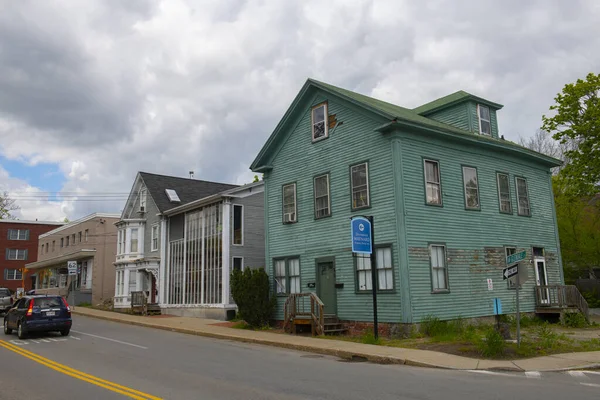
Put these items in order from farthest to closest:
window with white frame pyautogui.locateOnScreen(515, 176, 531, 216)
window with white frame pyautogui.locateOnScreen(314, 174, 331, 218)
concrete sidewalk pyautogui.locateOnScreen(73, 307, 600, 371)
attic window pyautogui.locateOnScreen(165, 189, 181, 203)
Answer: attic window pyautogui.locateOnScreen(165, 189, 181, 203) → window with white frame pyautogui.locateOnScreen(515, 176, 531, 216) → window with white frame pyautogui.locateOnScreen(314, 174, 331, 218) → concrete sidewalk pyautogui.locateOnScreen(73, 307, 600, 371)

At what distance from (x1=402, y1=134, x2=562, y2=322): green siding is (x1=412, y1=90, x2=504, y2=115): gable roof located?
2921 mm

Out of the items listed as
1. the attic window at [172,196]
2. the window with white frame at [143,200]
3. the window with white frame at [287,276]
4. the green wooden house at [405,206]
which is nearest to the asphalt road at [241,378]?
the green wooden house at [405,206]

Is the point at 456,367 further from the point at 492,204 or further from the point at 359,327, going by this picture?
the point at 492,204

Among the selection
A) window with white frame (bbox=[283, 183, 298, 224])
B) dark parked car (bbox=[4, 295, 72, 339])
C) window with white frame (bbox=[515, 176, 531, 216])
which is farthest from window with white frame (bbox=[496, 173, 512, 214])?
dark parked car (bbox=[4, 295, 72, 339])

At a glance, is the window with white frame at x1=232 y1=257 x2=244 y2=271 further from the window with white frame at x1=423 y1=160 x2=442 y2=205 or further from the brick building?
the brick building

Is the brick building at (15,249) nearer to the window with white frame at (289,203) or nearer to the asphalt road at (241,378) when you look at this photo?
the window with white frame at (289,203)

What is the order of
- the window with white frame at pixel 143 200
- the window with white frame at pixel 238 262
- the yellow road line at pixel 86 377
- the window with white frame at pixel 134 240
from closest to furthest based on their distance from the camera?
the yellow road line at pixel 86 377 → the window with white frame at pixel 238 262 → the window with white frame at pixel 134 240 → the window with white frame at pixel 143 200

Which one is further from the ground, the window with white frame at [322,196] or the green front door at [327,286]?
the window with white frame at [322,196]

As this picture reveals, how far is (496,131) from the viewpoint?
23156mm

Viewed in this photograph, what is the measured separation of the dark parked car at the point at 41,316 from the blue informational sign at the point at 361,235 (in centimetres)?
1119

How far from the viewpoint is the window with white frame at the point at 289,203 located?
70.4 feet

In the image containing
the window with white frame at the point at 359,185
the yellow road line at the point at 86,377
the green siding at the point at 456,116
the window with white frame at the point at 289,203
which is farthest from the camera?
the green siding at the point at 456,116

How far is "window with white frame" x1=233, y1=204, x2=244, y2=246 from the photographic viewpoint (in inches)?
1070

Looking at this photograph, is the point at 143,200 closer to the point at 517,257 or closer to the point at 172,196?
the point at 172,196
